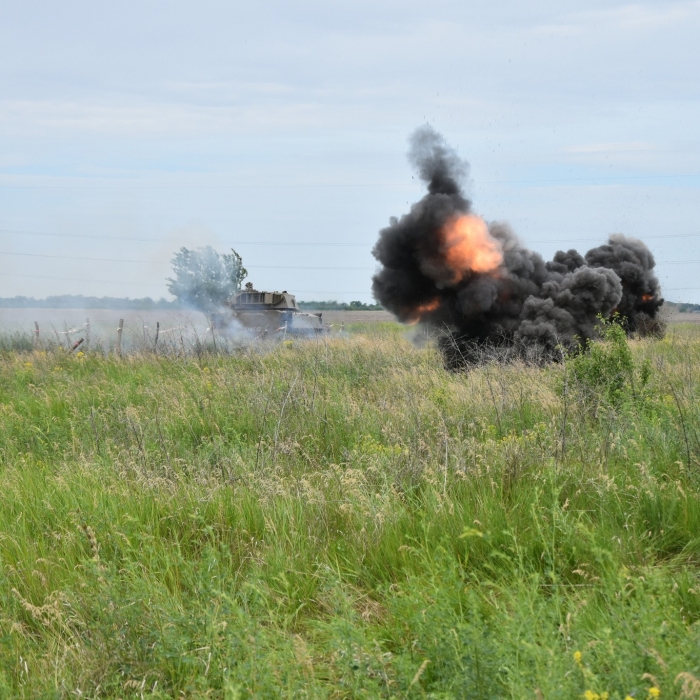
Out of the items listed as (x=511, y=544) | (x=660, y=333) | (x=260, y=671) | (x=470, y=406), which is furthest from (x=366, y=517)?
(x=660, y=333)

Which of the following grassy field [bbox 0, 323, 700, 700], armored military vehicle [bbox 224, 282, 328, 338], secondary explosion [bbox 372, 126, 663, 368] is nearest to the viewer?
grassy field [bbox 0, 323, 700, 700]

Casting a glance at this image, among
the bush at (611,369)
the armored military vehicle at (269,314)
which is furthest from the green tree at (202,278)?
the bush at (611,369)

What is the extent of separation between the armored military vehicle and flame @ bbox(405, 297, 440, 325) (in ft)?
18.6

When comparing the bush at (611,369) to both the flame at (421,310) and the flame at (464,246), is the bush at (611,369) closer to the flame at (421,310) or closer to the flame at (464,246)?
the flame at (464,246)

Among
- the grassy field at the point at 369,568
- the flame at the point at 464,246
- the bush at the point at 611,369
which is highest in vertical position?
the flame at the point at 464,246

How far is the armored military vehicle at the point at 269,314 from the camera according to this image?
29.4 metres

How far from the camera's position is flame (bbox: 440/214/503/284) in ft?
74.5

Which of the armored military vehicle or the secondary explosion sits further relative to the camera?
the armored military vehicle

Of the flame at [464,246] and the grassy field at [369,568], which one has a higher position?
the flame at [464,246]

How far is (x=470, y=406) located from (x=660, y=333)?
67.4 feet

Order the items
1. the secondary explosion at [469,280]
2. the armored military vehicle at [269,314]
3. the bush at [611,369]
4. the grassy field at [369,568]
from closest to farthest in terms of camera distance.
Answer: the grassy field at [369,568] < the bush at [611,369] < the secondary explosion at [469,280] < the armored military vehicle at [269,314]

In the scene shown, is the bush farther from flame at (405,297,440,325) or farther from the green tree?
the green tree

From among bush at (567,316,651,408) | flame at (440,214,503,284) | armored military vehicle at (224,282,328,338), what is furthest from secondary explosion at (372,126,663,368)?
bush at (567,316,651,408)

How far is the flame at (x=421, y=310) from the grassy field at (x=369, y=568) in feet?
49.4
